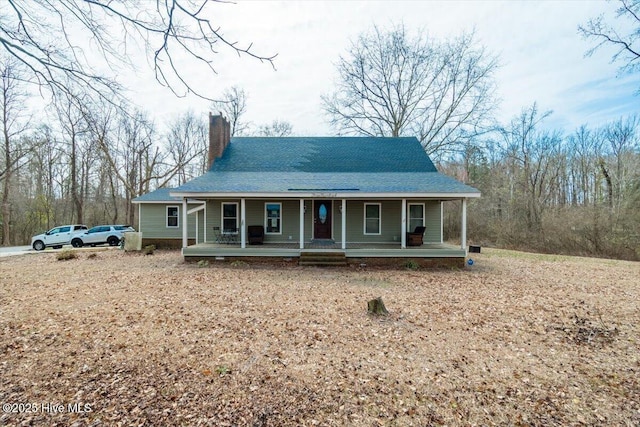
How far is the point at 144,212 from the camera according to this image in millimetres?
17156

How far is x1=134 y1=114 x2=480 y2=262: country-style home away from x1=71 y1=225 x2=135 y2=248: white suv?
3.49m

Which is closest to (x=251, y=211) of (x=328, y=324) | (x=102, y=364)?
(x=328, y=324)

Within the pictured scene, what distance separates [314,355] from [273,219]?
10206mm

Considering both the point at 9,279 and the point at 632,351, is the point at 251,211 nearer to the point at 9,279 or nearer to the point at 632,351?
the point at 9,279

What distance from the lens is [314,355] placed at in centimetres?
441

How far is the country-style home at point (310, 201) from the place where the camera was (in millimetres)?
11852

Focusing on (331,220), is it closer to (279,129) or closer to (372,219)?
(372,219)

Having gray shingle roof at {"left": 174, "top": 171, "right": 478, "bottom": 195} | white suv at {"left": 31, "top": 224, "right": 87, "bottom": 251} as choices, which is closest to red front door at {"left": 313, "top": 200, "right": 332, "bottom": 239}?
gray shingle roof at {"left": 174, "top": 171, "right": 478, "bottom": 195}

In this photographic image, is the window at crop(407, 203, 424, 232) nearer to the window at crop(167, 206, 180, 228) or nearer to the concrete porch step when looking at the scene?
the concrete porch step

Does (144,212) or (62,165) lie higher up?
(62,165)

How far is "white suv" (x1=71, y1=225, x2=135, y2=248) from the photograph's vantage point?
744 inches

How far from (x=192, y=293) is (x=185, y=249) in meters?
4.77

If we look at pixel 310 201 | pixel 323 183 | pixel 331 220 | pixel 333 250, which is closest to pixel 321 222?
pixel 331 220

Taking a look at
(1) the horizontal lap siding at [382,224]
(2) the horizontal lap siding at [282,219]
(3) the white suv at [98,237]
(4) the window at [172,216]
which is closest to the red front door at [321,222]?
(2) the horizontal lap siding at [282,219]
